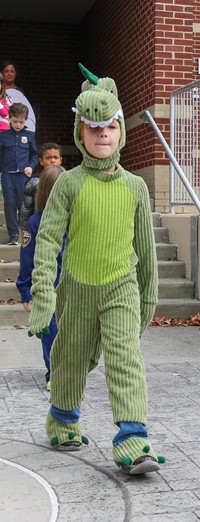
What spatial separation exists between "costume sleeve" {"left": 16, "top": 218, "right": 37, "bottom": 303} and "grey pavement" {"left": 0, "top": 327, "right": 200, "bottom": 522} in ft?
2.17

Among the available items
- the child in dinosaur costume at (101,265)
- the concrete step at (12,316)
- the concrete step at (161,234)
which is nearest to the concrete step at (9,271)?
the concrete step at (12,316)

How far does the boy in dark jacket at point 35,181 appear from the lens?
605 centimetres

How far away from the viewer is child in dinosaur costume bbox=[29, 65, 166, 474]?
146 inches

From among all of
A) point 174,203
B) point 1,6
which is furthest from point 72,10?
point 174,203

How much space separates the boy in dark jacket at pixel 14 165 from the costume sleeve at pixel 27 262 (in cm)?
337

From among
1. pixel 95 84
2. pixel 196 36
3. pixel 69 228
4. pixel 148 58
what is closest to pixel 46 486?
pixel 69 228

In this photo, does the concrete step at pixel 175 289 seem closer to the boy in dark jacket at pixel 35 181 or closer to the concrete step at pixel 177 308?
the concrete step at pixel 177 308

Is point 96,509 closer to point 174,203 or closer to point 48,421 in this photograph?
point 48,421

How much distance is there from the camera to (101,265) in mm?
3805

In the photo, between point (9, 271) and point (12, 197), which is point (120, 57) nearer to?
point (12, 197)

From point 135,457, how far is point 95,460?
0.39 metres

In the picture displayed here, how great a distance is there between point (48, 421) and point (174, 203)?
19.1ft

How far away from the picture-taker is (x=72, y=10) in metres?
14.4

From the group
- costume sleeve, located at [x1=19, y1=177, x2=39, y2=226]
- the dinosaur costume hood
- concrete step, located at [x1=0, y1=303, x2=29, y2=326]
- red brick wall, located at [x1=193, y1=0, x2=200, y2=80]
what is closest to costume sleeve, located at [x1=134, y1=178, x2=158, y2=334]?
the dinosaur costume hood
